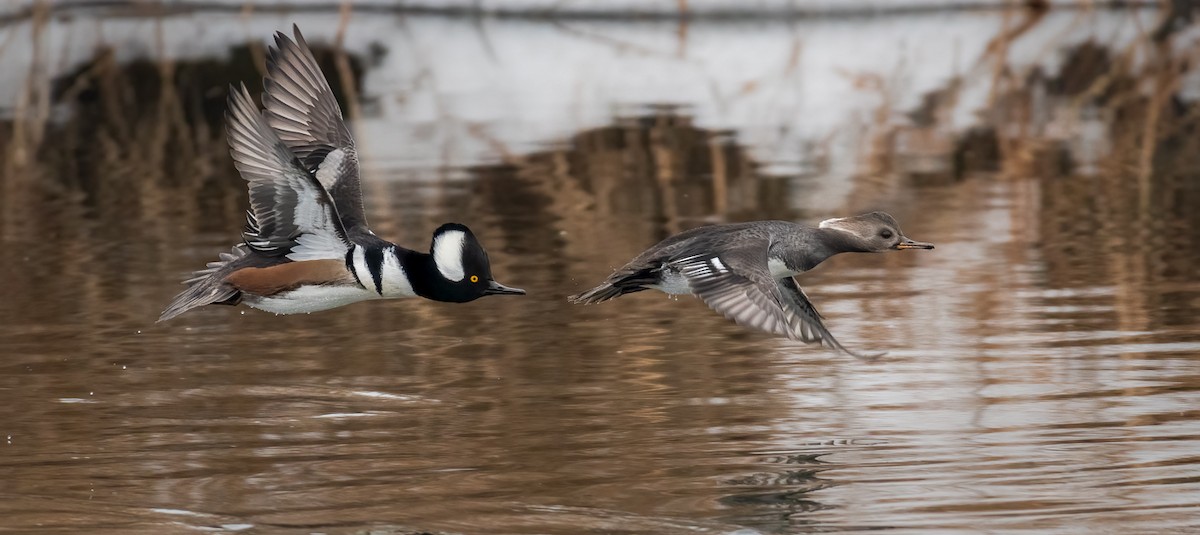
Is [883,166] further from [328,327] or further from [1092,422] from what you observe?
[1092,422]

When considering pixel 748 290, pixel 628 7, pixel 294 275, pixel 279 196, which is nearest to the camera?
pixel 748 290

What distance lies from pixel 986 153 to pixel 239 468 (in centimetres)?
953

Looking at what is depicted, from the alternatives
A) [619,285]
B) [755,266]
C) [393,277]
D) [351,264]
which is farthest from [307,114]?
[755,266]

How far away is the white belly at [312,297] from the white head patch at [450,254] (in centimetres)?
35

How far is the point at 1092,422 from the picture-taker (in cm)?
689

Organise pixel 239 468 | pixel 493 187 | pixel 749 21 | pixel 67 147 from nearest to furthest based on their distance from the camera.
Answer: pixel 239 468 → pixel 493 187 → pixel 67 147 → pixel 749 21

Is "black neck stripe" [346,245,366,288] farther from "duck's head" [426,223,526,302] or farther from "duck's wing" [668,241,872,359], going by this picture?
"duck's wing" [668,241,872,359]

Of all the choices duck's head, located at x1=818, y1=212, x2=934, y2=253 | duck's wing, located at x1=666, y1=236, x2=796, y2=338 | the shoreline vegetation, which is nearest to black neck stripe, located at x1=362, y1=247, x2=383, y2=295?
duck's wing, located at x1=666, y1=236, x2=796, y2=338

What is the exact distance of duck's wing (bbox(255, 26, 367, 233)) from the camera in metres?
8.00

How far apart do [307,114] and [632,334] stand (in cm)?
174

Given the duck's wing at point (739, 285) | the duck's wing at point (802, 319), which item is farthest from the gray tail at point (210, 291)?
the duck's wing at point (802, 319)

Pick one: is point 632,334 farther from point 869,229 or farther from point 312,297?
point 312,297

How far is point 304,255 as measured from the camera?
728cm

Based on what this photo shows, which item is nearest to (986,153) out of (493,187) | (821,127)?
(821,127)
